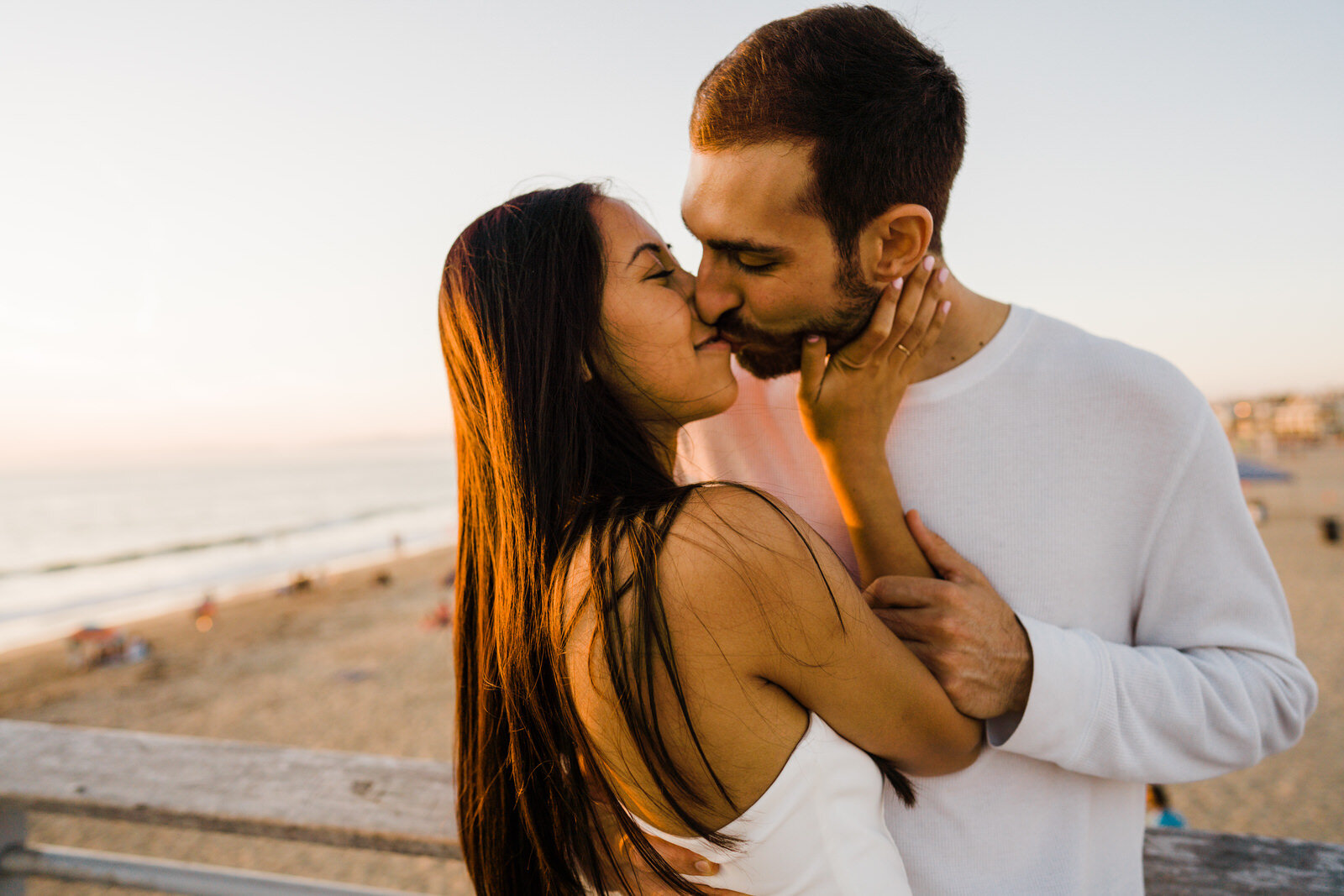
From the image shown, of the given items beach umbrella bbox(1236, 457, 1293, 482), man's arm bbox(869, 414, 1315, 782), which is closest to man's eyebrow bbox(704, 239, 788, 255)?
man's arm bbox(869, 414, 1315, 782)

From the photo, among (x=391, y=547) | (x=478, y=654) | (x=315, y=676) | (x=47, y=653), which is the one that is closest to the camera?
(x=478, y=654)

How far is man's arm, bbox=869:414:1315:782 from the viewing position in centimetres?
136

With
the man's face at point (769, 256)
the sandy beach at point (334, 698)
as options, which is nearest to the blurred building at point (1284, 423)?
the sandy beach at point (334, 698)

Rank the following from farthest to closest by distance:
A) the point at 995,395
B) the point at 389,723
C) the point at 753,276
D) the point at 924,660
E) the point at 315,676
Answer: the point at 315,676 < the point at 389,723 < the point at 753,276 < the point at 995,395 < the point at 924,660

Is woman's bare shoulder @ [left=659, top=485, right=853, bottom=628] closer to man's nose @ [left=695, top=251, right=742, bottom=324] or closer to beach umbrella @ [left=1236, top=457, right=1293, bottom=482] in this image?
man's nose @ [left=695, top=251, right=742, bottom=324]

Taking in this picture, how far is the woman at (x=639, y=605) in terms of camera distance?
112 centimetres

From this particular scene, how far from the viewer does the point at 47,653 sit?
47.8ft

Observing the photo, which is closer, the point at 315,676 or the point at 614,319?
the point at 614,319

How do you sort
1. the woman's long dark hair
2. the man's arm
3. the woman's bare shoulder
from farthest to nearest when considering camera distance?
the man's arm
the woman's long dark hair
the woman's bare shoulder

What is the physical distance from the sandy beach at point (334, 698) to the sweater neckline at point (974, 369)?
4784 millimetres

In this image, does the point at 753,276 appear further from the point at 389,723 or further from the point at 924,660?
the point at 389,723

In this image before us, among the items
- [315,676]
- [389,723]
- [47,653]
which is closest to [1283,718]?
[389,723]

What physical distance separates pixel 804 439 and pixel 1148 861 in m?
1.19

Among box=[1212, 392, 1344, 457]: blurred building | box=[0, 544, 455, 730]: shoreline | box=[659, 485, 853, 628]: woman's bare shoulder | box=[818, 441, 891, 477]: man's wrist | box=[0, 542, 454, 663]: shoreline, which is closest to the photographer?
box=[659, 485, 853, 628]: woman's bare shoulder
